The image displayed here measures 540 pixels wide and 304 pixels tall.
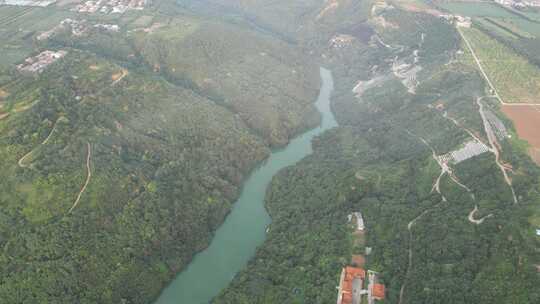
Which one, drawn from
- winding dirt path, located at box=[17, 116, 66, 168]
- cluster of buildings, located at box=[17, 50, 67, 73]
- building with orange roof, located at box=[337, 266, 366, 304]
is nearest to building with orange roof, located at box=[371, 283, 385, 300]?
building with orange roof, located at box=[337, 266, 366, 304]

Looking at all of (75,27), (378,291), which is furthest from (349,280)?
(75,27)

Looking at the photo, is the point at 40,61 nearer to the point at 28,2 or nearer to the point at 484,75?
the point at 28,2

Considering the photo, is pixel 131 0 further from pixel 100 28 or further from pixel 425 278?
pixel 425 278

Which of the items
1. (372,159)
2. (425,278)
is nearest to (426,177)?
(372,159)

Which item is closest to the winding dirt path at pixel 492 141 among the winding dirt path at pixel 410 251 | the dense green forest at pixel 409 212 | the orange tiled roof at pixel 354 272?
the dense green forest at pixel 409 212

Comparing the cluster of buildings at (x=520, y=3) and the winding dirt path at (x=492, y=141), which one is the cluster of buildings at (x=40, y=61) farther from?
the cluster of buildings at (x=520, y=3)

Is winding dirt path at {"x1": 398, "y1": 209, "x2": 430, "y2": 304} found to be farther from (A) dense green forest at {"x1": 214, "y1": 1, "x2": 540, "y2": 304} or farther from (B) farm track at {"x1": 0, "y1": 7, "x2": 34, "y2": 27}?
(B) farm track at {"x1": 0, "y1": 7, "x2": 34, "y2": 27}
